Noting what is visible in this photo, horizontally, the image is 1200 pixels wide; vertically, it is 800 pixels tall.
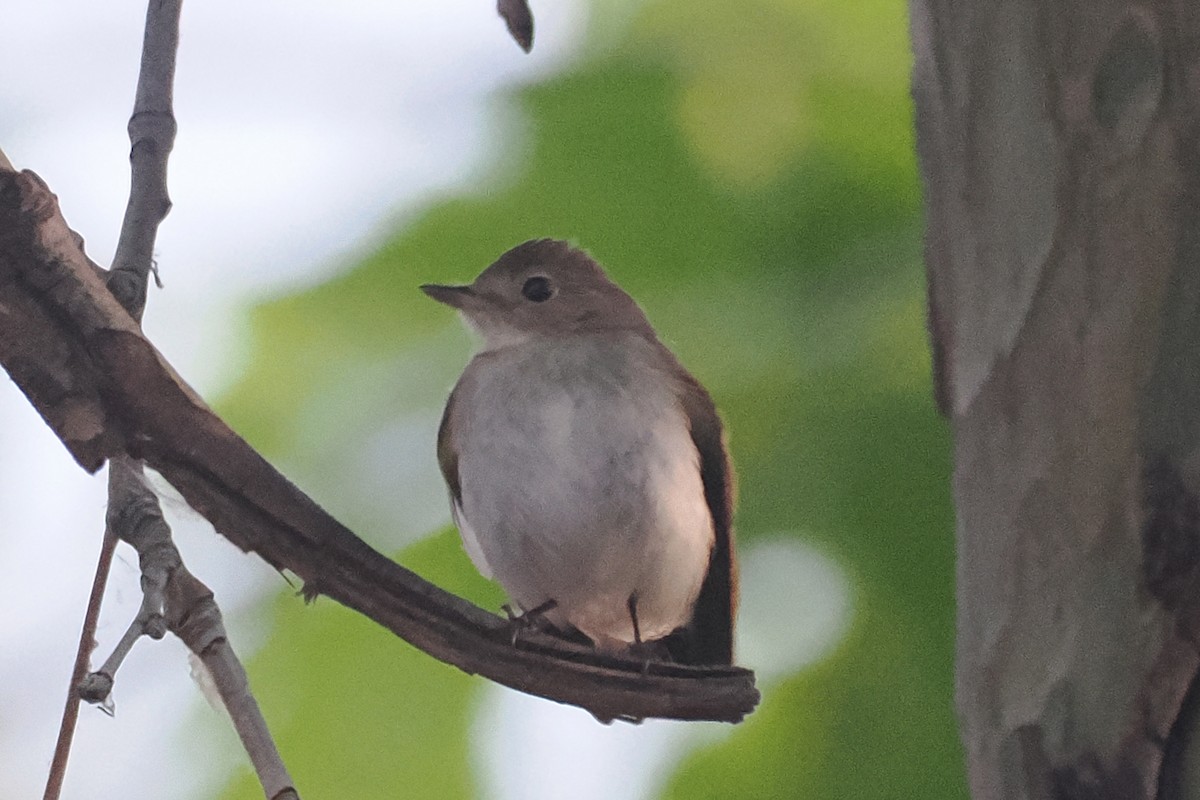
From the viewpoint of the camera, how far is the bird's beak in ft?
3.73

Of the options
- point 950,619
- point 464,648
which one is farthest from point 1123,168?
point 950,619

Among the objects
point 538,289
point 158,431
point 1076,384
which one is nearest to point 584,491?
point 538,289

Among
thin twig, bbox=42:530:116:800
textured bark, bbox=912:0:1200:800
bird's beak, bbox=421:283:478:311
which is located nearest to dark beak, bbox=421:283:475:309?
bird's beak, bbox=421:283:478:311

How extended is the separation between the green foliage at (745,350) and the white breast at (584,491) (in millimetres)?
50

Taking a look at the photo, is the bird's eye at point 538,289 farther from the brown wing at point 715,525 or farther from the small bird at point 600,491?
the brown wing at point 715,525

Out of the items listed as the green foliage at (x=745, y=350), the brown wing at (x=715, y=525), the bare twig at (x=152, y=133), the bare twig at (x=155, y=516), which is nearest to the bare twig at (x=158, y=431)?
the bare twig at (x=155, y=516)

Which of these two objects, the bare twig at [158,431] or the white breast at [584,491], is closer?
the bare twig at [158,431]

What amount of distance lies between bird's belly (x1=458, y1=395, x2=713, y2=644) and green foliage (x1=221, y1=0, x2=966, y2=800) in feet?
0.17

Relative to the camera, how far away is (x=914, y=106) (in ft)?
1.29

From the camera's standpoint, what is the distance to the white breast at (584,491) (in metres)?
1.06

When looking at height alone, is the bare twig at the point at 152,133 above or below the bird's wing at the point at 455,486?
above

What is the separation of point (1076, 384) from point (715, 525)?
2.51 ft

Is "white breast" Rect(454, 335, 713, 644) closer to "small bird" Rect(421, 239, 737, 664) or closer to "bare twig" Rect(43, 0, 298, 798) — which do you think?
"small bird" Rect(421, 239, 737, 664)

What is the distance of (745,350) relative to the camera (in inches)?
40.5
